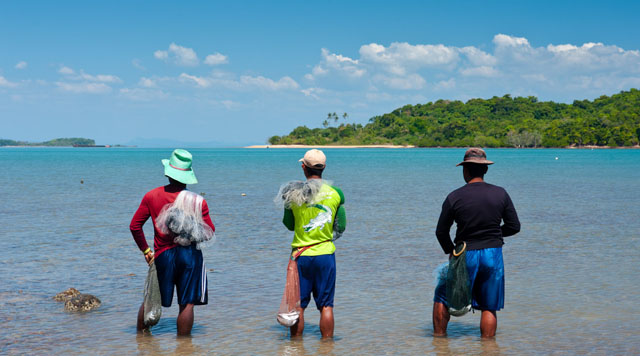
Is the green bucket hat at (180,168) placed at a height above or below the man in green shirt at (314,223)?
above

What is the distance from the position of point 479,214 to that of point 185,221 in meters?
2.78

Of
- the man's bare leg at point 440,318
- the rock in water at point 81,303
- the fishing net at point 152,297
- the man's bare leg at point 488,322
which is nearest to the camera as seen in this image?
the fishing net at point 152,297

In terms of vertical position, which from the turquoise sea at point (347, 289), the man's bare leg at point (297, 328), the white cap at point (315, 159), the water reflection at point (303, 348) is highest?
the white cap at point (315, 159)

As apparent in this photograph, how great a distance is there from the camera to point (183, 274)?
22.0 feet

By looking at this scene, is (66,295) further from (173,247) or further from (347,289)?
(347,289)

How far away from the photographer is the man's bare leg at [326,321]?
6883 mm

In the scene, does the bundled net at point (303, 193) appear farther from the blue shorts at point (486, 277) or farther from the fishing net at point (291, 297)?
the blue shorts at point (486, 277)

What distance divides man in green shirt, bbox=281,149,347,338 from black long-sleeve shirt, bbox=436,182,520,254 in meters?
1.05

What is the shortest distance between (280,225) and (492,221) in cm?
1286

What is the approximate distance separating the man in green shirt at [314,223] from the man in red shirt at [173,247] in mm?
867

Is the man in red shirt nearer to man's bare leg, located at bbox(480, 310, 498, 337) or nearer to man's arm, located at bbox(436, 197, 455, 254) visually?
man's arm, located at bbox(436, 197, 455, 254)

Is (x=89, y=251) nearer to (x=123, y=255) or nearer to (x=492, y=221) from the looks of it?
(x=123, y=255)

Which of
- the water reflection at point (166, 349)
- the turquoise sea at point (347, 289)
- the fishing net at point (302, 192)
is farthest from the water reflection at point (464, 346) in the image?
the water reflection at point (166, 349)

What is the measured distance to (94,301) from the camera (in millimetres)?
9383
